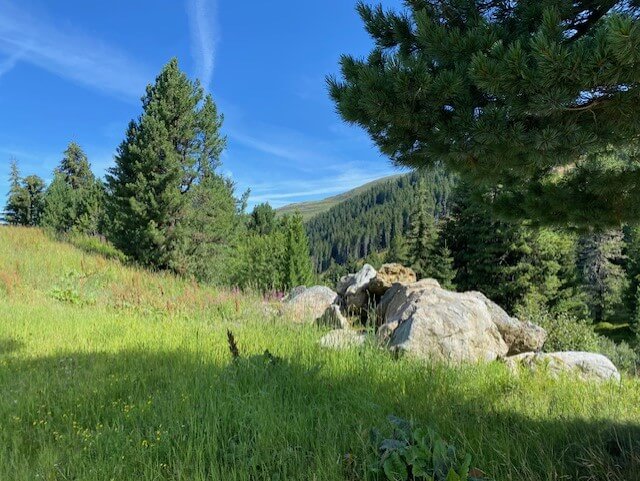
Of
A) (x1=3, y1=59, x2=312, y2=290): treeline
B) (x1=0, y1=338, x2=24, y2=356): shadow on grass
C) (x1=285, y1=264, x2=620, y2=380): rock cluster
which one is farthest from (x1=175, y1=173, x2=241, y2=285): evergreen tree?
(x1=0, y1=338, x2=24, y2=356): shadow on grass

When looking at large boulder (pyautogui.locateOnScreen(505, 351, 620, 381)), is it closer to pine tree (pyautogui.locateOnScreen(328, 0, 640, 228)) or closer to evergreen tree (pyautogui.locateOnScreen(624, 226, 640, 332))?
pine tree (pyautogui.locateOnScreen(328, 0, 640, 228))

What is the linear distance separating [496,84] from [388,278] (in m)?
8.67

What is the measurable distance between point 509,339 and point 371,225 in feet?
502

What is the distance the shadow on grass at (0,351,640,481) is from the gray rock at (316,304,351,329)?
2704 mm

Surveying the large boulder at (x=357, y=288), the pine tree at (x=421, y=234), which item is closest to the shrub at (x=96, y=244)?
the large boulder at (x=357, y=288)

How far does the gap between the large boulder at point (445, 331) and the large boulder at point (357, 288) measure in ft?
13.6

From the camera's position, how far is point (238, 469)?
2080 mm

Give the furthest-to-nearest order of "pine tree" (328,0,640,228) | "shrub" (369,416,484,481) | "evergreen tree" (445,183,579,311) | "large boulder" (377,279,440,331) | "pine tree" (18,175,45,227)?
"pine tree" (18,175,45,227), "evergreen tree" (445,183,579,311), "large boulder" (377,279,440,331), "shrub" (369,416,484,481), "pine tree" (328,0,640,228)

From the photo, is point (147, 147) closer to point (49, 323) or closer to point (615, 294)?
point (49, 323)

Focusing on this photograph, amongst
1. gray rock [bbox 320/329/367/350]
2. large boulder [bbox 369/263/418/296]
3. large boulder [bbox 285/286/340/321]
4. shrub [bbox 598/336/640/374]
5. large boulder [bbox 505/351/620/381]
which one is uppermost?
large boulder [bbox 369/263/418/296]

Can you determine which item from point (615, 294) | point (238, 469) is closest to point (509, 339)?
point (238, 469)

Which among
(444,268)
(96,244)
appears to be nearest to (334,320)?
(96,244)

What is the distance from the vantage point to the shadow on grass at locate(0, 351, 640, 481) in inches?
80.9

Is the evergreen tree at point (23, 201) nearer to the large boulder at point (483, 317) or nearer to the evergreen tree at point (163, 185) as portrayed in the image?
the evergreen tree at point (163, 185)
